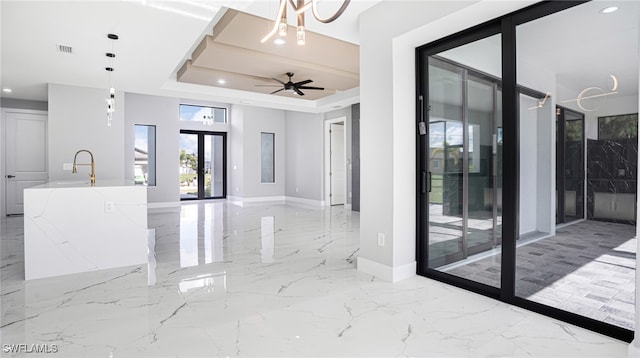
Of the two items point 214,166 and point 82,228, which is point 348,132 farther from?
point 82,228

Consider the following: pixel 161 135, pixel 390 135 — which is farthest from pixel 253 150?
pixel 390 135

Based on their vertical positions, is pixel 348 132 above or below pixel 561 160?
above

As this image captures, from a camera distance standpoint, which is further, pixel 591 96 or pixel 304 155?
pixel 304 155

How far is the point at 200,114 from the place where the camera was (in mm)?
10320

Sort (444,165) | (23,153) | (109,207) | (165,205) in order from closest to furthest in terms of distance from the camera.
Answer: (444,165) → (109,207) → (23,153) → (165,205)

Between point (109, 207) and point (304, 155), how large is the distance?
6.75 m

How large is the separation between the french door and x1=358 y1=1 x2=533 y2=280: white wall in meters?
8.29

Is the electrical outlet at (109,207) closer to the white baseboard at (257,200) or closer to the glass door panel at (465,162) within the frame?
the glass door panel at (465,162)

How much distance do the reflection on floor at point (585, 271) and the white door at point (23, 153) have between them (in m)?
9.29

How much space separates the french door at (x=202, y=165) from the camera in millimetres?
10562

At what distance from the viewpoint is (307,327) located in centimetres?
224

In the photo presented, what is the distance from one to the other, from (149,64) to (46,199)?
2.61 m

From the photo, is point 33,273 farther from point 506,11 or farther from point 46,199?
point 506,11

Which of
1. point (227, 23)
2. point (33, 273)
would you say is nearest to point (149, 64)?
point (227, 23)
